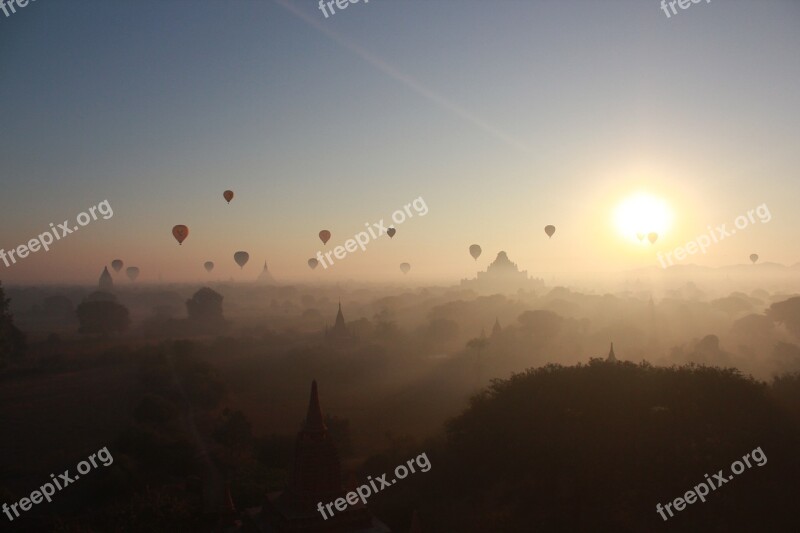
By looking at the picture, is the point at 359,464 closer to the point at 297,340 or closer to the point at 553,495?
the point at 553,495

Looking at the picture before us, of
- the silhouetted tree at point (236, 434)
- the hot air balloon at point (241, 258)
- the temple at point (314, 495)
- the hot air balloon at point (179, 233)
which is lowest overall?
the temple at point (314, 495)

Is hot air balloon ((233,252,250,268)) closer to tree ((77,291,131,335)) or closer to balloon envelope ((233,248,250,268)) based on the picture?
balloon envelope ((233,248,250,268))

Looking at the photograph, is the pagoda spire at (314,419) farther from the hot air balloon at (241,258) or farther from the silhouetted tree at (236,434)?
the hot air balloon at (241,258)

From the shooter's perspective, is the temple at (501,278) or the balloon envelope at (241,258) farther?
the temple at (501,278)

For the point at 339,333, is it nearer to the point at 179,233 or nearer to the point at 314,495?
the point at 179,233

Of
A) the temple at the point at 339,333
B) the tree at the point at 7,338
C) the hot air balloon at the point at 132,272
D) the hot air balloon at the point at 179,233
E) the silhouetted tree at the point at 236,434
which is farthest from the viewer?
the hot air balloon at the point at 132,272

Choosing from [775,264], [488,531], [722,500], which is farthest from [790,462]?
[775,264]

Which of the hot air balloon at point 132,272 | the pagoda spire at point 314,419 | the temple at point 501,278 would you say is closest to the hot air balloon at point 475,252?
the pagoda spire at point 314,419

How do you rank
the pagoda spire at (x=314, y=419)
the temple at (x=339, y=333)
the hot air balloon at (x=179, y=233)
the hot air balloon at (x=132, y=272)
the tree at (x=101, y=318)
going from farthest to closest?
the hot air balloon at (x=132, y=272)
the tree at (x=101, y=318)
the temple at (x=339, y=333)
the hot air balloon at (x=179, y=233)
the pagoda spire at (x=314, y=419)
